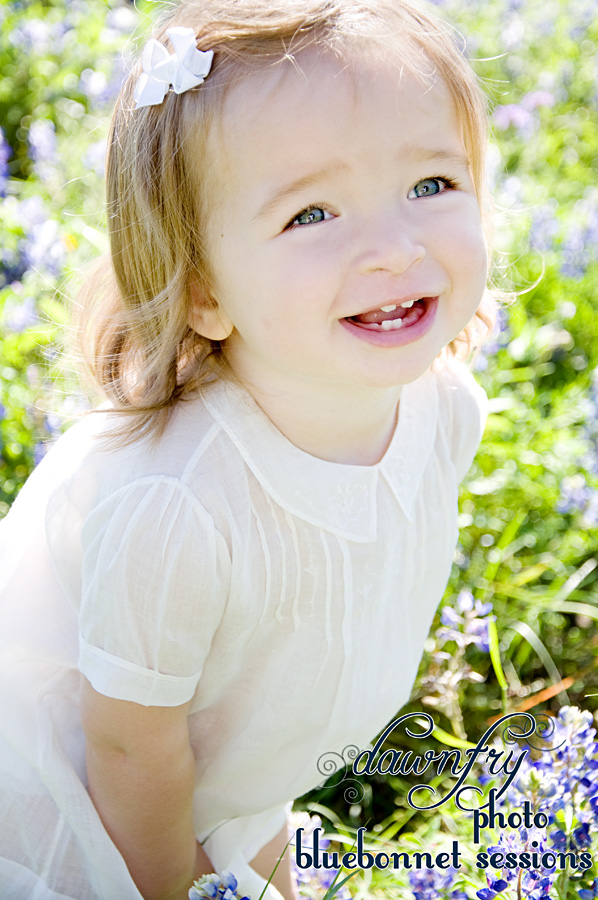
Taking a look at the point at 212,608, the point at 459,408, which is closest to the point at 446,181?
the point at 459,408

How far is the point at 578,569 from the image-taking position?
267 cm

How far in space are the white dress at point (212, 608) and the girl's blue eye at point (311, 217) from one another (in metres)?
0.33

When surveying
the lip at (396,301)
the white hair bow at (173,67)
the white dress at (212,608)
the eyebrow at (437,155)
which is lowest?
the white dress at (212,608)

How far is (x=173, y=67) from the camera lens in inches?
51.0

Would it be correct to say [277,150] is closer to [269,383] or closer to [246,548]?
[269,383]

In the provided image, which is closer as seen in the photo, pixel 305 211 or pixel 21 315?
pixel 305 211

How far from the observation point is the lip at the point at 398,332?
1.33 metres

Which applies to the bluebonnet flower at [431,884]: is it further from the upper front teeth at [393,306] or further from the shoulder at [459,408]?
the upper front teeth at [393,306]

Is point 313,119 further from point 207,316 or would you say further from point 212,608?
point 212,608

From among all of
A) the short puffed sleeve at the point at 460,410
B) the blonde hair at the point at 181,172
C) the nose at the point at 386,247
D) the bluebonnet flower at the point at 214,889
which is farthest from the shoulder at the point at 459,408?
the bluebonnet flower at the point at 214,889

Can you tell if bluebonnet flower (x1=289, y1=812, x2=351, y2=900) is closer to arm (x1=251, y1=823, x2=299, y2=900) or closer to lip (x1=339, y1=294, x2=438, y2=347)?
arm (x1=251, y1=823, x2=299, y2=900)

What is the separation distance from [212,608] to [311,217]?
607mm

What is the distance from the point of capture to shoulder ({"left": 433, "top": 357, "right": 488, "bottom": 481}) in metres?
1.90

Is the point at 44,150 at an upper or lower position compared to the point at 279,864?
upper
